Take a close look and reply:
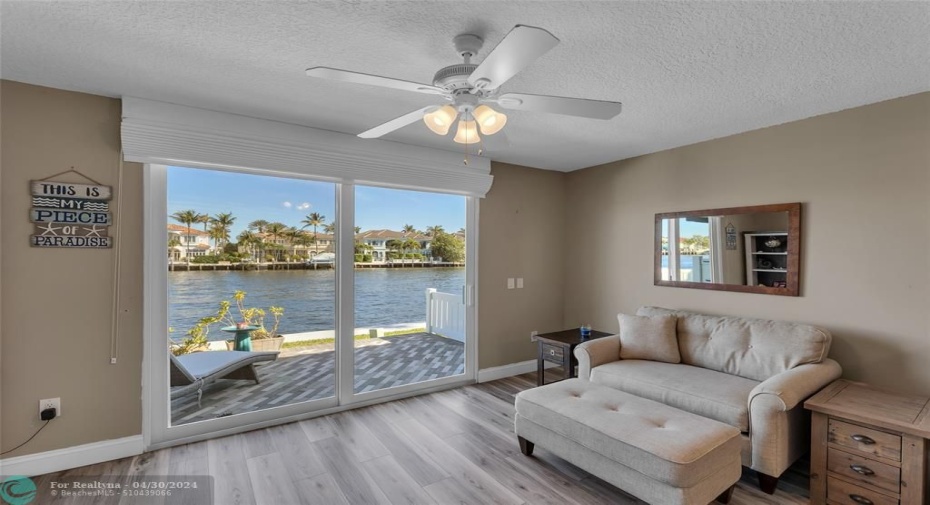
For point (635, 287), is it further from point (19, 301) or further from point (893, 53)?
→ point (19, 301)

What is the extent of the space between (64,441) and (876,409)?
4693 mm

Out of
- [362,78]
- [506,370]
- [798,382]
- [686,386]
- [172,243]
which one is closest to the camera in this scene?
[362,78]

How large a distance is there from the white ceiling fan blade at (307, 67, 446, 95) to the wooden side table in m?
2.65

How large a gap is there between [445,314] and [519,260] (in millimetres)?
1045

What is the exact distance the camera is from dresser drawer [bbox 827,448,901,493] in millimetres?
2002

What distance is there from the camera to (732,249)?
3.35 metres

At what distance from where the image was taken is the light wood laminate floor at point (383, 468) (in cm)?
226

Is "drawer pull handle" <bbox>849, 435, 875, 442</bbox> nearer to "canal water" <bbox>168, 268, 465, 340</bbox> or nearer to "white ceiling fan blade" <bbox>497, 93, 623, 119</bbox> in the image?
"white ceiling fan blade" <bbox>497, 93, 623, 119</bbox>

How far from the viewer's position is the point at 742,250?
3281mm

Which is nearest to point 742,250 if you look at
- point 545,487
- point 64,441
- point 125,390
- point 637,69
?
point 637,69

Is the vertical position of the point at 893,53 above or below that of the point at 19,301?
above

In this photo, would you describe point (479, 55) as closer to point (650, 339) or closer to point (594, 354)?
point (594, 354)

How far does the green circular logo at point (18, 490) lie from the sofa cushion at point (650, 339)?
3960 mm

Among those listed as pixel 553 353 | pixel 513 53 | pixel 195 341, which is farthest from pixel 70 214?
pixel 553 353
